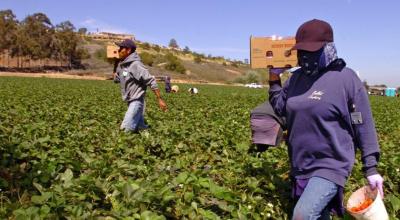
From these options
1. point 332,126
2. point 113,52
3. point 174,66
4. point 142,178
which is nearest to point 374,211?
point 332,126

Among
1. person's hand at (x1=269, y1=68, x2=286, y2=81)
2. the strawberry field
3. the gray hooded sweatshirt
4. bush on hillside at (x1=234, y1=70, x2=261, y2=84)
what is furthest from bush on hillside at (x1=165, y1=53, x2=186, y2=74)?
person's hand at (x1=269, y1=68, x2=286, y2=81)

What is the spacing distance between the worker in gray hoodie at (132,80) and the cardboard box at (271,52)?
2.75 metres

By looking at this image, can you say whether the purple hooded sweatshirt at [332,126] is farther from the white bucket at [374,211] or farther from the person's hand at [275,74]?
the person's hand at [275,74]

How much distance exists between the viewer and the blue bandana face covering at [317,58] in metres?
3.06


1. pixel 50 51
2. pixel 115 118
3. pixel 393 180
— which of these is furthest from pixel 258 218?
pixel 50 51

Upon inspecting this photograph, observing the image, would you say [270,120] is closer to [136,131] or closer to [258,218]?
[258,218]

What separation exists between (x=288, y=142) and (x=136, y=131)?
437cm

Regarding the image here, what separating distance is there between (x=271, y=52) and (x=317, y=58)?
54.9 inches

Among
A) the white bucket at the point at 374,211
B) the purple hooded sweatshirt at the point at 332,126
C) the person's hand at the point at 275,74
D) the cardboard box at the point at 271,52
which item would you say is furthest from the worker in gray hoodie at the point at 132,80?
the white bucket at the point at 374,211

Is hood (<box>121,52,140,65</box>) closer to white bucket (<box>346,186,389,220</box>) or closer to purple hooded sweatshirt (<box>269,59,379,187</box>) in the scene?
purple hooded sweatshirt (<box>269,59,379,187</box>)

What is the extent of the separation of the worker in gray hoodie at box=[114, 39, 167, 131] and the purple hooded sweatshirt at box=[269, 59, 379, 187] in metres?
4.16

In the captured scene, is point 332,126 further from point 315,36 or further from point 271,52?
point 271,52

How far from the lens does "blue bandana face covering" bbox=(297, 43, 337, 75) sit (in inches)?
120

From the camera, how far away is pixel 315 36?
10.00 feet
